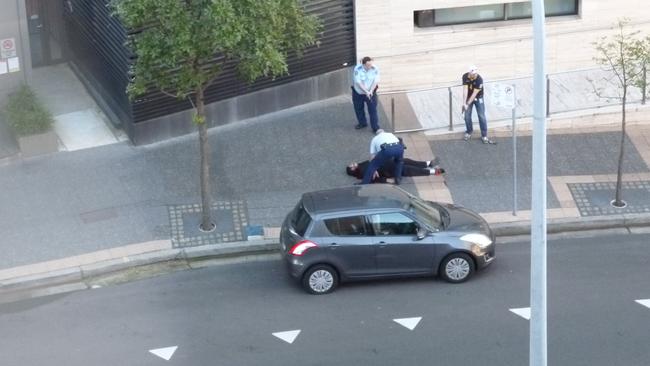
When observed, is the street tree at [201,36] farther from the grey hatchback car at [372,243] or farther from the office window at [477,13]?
the office window at [477,13]

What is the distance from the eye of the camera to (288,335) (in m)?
17.1

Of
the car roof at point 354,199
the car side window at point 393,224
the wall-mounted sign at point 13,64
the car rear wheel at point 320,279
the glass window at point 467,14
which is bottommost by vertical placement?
the car rear wheel at point 320,279

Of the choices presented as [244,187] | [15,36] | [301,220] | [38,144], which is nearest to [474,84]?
[244,187]

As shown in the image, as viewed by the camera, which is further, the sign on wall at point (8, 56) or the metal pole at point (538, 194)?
the sign on wall at point (8, 56)

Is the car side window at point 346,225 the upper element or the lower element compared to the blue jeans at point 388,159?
lower

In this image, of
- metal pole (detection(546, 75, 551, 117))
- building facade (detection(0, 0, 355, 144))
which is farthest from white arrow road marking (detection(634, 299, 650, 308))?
building facade (detection(0, 0, 355, 144))

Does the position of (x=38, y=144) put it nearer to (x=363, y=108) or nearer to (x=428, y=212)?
(x=363, y=108)

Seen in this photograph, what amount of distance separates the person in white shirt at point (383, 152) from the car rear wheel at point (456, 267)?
336cm

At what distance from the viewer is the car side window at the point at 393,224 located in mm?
18250

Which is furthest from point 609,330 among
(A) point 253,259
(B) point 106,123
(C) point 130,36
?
(B) point 106,123

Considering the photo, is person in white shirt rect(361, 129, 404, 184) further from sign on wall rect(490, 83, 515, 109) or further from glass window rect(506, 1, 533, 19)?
Answer: glass window rect(506, 1, 533, 19)

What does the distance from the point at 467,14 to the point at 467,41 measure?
1.80 feet

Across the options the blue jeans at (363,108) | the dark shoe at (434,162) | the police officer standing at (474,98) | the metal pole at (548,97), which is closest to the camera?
the dark shoe at (434,162)

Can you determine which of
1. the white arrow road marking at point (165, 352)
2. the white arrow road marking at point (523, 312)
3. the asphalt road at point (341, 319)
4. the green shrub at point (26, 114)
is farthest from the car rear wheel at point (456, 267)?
the green shrub at point (26, 114)
